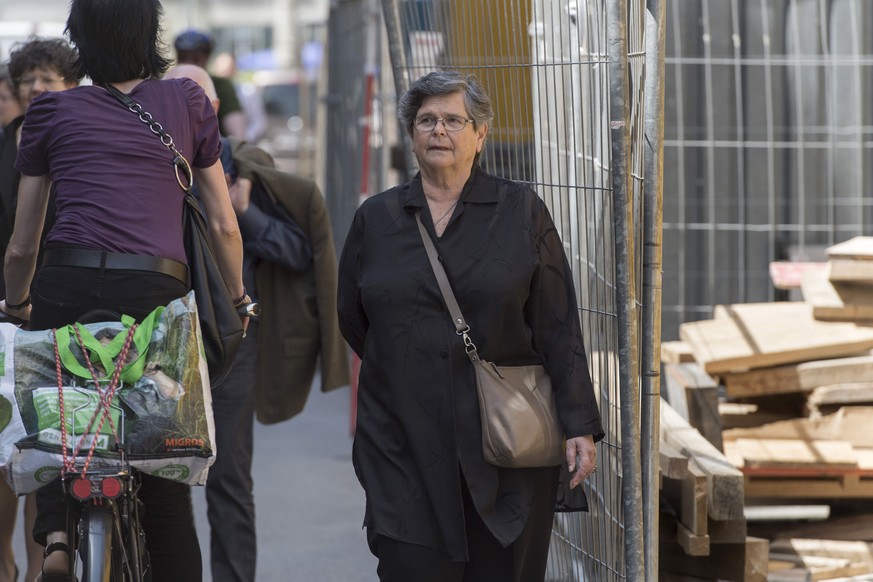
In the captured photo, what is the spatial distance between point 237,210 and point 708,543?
1.99 m

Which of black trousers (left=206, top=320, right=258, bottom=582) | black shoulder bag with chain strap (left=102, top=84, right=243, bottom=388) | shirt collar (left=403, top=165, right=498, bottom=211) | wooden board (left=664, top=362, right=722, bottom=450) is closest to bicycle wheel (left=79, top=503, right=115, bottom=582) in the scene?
black shoulder bag with chain strap (left=102, top=84, right=243, bottom=388)

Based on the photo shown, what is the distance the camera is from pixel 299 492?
289 inches

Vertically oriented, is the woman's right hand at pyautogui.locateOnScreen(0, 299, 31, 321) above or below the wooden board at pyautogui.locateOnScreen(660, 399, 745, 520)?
above

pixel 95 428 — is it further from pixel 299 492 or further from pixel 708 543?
pixel 299 492

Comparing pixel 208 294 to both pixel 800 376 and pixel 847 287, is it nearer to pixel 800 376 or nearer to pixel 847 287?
pixel 800 376

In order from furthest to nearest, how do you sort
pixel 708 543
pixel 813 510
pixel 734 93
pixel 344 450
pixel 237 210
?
pixel 344 450 < pixel 734 93 < pixel 813 510 < pixel 237 210 < pixel 708 543

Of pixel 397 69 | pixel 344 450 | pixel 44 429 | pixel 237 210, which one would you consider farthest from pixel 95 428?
pixel 344 450

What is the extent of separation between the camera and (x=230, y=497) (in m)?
5.00

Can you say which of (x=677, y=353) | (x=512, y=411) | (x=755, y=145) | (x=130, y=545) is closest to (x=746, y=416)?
(x=677, y=353)

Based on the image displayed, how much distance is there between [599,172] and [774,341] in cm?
193

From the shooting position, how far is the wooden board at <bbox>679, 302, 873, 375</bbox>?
5.54 meters

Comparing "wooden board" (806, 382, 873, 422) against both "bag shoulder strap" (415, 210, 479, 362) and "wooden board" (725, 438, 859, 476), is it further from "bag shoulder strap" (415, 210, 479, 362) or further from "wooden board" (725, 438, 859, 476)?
"bag shoulder strap" (415, 210, 479, 362)

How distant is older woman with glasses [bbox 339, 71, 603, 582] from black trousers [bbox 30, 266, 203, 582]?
525 mm

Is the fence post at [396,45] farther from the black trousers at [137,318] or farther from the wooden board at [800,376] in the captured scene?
the black trousers at [137,318]
